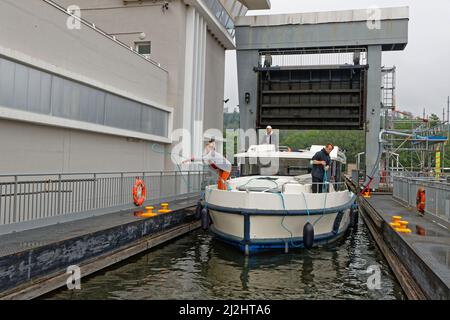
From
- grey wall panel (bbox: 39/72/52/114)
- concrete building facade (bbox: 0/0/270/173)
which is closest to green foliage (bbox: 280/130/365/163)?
concrete building facade (bbox: 0/0/270/173)

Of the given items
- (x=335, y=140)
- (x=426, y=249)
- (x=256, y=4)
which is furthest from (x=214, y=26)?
(x=335, y=140)

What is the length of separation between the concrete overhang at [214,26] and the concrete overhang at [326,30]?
1.32 m

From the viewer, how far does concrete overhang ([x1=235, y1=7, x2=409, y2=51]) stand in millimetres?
17797

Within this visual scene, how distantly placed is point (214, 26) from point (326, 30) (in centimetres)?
570

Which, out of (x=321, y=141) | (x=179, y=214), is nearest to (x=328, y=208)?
(x=179, y=214)

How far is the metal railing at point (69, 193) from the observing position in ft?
24.4

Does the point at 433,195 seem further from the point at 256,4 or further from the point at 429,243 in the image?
the point at 256,4

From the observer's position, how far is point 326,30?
18.6 m

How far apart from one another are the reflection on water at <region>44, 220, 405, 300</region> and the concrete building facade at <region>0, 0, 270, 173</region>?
4.00 metres

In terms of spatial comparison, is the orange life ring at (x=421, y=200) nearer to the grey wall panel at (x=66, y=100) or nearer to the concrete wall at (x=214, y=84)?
the grey wall panel at (x=66, y=100)

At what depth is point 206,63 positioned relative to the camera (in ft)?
68.8

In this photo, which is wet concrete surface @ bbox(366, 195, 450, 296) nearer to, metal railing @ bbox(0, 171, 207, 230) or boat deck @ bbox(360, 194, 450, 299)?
boat deck @ bbox(360, 194, 450, 299)

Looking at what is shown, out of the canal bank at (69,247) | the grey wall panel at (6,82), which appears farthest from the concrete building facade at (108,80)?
the canal bank at (69,247)

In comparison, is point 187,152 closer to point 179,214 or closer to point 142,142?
point 142,142
